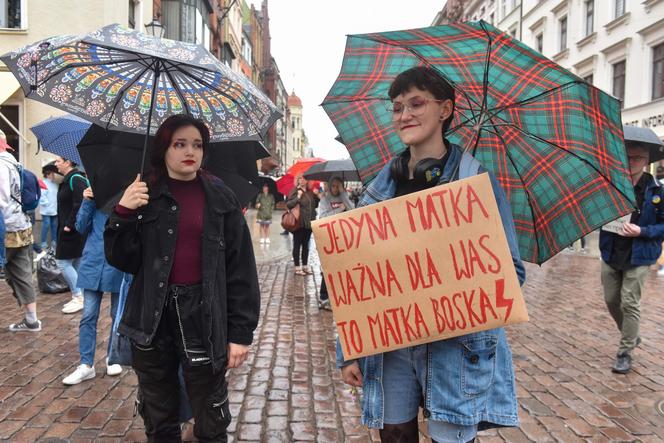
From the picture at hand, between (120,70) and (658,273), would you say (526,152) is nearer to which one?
(120,70)

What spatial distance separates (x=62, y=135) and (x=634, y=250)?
479cm

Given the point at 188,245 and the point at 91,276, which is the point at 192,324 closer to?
the point at 188,245

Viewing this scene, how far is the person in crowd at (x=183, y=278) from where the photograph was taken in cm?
252

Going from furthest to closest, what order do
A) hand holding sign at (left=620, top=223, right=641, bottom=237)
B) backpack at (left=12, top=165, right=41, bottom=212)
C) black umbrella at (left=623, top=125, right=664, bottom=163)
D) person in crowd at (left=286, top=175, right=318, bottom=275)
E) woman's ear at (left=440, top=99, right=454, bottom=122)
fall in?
person in crowd at (left=286, top=175, right=318, bottom=275)
backpack at (left=12, top=165, right=41, bottom=212)
hand holding sign at (left=620, top=223, right=641, bottom=237)
black umbrella at (left=623, top=125, right=664, bottom=163)
woman's ear at (left=440, top=99, right=454, bottom=122)

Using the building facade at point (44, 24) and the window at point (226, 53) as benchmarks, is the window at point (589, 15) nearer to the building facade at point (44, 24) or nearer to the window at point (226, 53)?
the building facade at point (44, 24)

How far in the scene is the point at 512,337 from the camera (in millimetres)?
6055

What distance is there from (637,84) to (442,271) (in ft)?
83.2

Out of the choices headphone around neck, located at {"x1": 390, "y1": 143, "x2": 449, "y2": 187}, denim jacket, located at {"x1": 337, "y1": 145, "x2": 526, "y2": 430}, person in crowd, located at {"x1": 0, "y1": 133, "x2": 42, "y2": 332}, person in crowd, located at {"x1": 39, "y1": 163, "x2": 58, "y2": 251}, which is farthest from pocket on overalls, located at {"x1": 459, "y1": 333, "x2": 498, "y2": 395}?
person in crowd, located at {"x1": 39, "y1": 163, "x2": 58, "y2": 251}

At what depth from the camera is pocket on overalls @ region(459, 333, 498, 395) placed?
6.64 ft

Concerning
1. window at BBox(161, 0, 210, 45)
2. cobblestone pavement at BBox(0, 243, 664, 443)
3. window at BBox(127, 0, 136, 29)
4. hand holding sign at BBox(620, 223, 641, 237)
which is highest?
window at BBox(161, 0, 210, 45)

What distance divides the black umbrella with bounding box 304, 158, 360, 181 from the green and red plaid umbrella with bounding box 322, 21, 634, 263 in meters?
5.58

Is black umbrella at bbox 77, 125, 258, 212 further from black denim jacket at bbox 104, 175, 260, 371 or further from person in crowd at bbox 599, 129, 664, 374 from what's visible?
person in crowd at bbox 599, 129, 664, 374

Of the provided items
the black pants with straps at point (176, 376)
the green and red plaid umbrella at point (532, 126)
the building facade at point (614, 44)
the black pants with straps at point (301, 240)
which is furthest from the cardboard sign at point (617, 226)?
the building facade at point (614, 44)

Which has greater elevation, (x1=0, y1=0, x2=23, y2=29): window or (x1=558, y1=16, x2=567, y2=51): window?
(x1=558, y1=16, x2=567, y2=51): window
